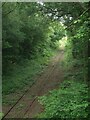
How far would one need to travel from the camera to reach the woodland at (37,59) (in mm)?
12586

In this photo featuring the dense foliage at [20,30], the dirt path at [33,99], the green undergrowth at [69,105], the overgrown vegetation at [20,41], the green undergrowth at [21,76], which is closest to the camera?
the green undergrowth at [69,105]

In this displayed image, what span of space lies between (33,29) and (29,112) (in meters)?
17.9

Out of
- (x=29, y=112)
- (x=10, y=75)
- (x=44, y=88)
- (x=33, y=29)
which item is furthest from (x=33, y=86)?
(x=33, y=29)

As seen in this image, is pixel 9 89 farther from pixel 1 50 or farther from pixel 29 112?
pixel 29 112

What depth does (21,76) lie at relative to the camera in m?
24.1

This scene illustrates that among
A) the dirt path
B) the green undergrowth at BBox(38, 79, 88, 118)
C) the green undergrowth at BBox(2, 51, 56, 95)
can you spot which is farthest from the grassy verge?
the green undergrowth at BBox(38, 79, 88, 118)

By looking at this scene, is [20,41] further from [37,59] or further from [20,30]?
[37,59]

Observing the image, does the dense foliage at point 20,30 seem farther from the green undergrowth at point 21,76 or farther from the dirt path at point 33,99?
the dirt path at point 33,99

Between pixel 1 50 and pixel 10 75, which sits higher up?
pixel 1 50

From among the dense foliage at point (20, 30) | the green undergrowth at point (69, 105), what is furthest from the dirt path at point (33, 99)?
the dense foliage at point (20, 30)

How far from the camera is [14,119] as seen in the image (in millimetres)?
13531

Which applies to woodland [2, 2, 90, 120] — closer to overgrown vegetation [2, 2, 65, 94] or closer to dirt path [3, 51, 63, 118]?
overgrown vegetation [2, 2, 65, 94]

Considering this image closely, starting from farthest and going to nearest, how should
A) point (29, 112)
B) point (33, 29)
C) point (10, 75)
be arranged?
1. point (33, 29)
2. point (10, 75)
3. point (29, 112)

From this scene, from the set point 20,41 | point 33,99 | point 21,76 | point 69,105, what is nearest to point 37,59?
point 20,41
